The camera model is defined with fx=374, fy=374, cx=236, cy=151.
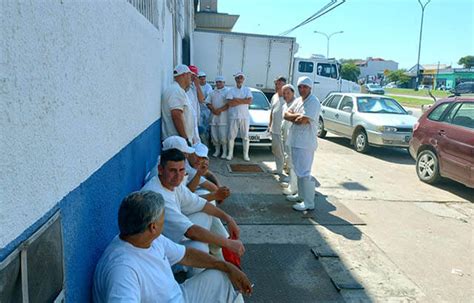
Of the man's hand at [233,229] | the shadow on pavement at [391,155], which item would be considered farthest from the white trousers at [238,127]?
the man's hand at [233,229]

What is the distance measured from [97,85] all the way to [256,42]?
470 inches

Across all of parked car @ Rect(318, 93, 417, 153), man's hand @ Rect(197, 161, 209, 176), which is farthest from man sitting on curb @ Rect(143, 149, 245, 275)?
parked car @ Rect(318, 93, 417, 153)

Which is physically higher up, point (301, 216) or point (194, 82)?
point (194, 82)

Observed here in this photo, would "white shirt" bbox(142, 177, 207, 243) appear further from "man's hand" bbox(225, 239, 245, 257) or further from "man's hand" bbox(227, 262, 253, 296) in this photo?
"man's hand" bbox(227, 262, 253, 296)

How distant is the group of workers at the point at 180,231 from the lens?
6.18ft

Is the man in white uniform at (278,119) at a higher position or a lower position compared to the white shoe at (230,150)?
higher

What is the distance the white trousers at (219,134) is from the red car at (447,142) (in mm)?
3994

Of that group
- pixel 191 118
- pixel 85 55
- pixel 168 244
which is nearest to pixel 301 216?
pixel 191 118

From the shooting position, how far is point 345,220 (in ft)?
17.2

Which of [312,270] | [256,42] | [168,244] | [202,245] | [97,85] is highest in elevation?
[256,42]

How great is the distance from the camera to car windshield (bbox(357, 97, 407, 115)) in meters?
10.4

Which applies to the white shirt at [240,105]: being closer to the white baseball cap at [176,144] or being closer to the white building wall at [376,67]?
the white baseball cap at [176,144]

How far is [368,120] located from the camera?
979cm

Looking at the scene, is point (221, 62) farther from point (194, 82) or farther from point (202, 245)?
point (202, 245)
